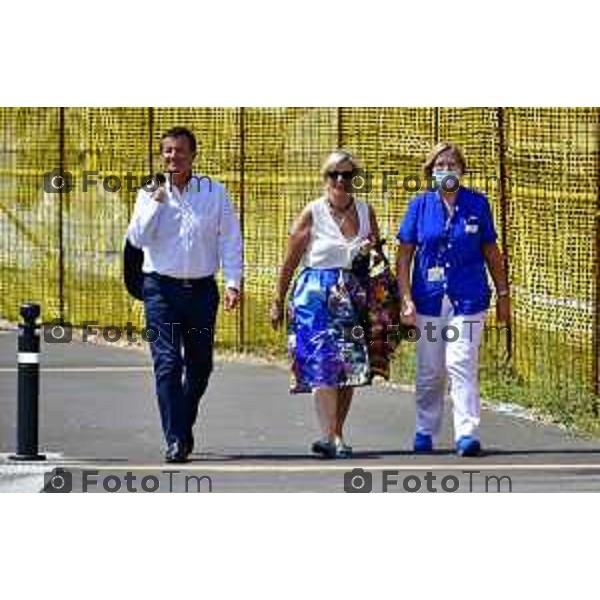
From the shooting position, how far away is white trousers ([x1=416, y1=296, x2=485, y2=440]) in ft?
40.3

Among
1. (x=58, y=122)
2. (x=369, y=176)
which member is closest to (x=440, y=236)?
(x=369, y=176)

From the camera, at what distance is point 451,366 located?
40.6 feet

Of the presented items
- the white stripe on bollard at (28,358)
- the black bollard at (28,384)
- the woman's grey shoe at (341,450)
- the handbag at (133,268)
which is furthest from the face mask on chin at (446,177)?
the white stripe on bollard at (28,358)

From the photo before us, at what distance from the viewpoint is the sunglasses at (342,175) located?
11.9 meters

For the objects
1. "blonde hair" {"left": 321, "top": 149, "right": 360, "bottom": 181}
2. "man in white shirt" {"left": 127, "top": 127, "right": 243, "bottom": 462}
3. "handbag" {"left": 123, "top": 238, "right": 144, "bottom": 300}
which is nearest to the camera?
"man in white shirt" {"left": 127, "top": 127, "right": 243, "bottom": 462}

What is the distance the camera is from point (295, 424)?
A: 533 inches

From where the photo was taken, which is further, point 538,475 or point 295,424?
point 295,424

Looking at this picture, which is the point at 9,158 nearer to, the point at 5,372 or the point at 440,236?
the point at 5,372

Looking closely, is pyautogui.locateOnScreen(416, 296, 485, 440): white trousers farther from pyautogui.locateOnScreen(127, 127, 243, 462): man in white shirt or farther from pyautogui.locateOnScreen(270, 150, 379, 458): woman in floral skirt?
pyautogui.locateOnScreen(127, 127, 243, 462): man in white shirt

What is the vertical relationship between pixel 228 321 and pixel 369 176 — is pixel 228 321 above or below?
below

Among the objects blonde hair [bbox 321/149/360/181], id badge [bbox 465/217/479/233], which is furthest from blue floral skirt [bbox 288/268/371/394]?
id badge [bbox 465/217/479/233]

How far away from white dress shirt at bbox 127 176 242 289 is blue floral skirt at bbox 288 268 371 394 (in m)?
0.46
